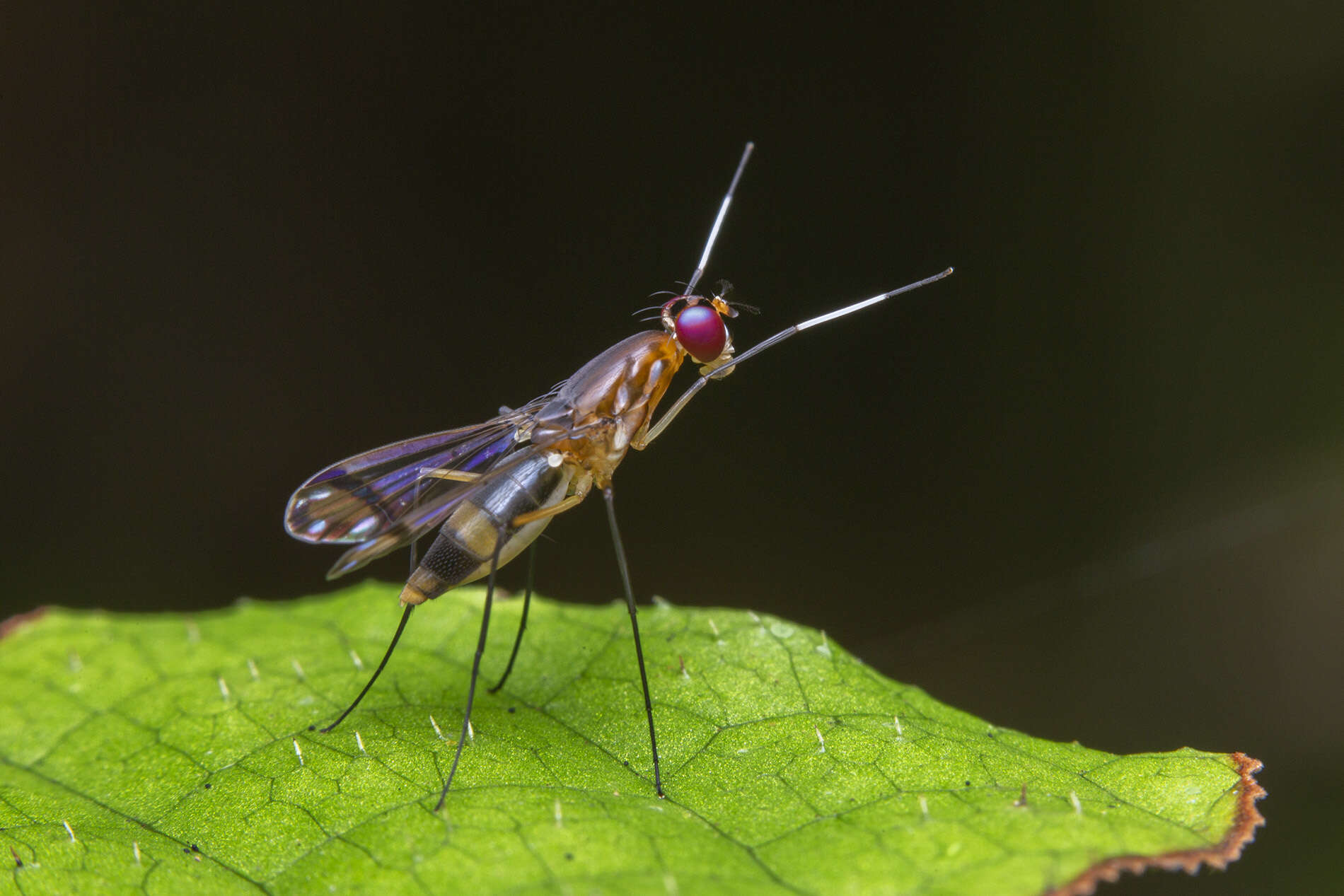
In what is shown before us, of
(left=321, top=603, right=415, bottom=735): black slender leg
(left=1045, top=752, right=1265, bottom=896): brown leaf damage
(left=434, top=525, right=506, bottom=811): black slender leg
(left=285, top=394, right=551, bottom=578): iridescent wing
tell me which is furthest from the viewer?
(left=285, top=394, right=551, bottom=578): iridescent wing

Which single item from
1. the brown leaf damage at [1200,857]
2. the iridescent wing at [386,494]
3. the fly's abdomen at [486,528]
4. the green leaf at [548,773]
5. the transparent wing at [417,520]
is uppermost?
the iridescent wing at [386,494]

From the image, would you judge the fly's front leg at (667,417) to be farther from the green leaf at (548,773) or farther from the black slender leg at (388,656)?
the black slender leg at (388,656)

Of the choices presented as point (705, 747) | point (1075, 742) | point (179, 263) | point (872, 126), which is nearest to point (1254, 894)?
point (1075, 742)

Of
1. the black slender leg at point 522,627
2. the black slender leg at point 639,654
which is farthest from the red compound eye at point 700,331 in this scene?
the black slender leg at point 522,627

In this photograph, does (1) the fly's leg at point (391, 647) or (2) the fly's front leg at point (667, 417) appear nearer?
(1) the fly's leg at point (391, 647)

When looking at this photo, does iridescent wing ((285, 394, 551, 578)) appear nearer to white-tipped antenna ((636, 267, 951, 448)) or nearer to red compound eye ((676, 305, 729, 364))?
white-tipped antenna ((636, 267, 951, 448))

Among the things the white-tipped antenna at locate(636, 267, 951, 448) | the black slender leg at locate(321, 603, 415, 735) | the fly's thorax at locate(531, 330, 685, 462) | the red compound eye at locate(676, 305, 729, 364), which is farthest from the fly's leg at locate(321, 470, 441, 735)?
the red compound eye at locate(676, 305, 729, 364)
